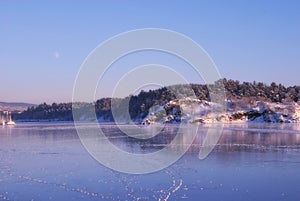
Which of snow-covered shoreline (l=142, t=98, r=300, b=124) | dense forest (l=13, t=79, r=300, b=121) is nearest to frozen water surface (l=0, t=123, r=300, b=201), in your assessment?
snow-covered shoreline (l=142, t=98, r=300, b=124)

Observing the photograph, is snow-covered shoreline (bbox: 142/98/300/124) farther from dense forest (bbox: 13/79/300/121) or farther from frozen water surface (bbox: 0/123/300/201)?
frozen water surface (bbox: 0/123/300/201)

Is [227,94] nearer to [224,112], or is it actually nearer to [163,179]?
[224,112]

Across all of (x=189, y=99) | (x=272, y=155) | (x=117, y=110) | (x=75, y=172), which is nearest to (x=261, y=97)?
(x=189, y=99)

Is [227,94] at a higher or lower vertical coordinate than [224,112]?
higher

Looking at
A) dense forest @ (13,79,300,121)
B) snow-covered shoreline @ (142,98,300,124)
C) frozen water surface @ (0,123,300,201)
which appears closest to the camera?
frozen water surface @ (0,123,300,201)

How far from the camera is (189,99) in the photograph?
331 feet

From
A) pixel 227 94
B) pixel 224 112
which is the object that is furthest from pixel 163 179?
pixel 227 94

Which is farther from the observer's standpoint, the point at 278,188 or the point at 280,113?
the point at 280,113

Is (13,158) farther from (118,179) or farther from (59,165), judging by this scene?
(118,179)

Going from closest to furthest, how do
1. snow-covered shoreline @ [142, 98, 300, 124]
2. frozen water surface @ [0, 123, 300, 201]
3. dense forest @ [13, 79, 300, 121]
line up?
frozen water surface @ [0, 123, 300, 201], snow-covered shoreline @ [142, 98, 300, 124], dense forest @ [13, 79, 300, 121]

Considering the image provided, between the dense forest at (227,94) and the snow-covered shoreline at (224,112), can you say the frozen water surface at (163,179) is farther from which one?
the dense forest at (227,94)

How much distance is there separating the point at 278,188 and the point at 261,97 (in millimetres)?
101792

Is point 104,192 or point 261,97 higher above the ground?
point 261,97

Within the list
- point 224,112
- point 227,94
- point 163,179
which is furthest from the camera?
point 227,94
